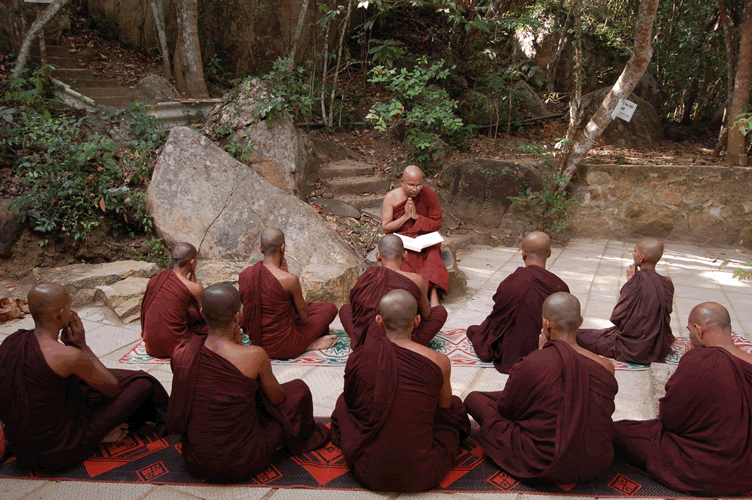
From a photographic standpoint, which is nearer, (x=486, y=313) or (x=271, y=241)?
(x=271, y=241)

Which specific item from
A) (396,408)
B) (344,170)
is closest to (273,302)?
(396,408)

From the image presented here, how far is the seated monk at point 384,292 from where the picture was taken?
380 cm

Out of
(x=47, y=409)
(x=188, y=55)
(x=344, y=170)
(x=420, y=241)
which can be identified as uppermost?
(x=188, y=55)

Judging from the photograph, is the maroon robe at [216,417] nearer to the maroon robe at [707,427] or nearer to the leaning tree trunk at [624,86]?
the maroon robe at [707,427]

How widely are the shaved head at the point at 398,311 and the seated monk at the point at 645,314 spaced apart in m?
2.45

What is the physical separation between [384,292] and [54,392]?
211 cm

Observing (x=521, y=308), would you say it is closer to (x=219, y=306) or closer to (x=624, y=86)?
(x=219, y=306)

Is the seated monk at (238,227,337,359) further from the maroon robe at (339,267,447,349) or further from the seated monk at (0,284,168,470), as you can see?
the seated monk at (0,284,168,470)

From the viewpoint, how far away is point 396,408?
248cm

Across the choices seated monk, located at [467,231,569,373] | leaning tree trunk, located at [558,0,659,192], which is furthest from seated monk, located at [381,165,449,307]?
leaning tree trunk, located at [558,0,659,192]

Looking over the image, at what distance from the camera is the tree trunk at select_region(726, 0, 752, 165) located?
757 cm

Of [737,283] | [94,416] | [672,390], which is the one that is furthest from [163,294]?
[737,283]

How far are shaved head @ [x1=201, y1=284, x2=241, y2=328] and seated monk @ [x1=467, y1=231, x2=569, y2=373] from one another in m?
2.24

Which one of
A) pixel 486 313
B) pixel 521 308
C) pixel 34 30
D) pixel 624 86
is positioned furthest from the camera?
pixel 624 86
